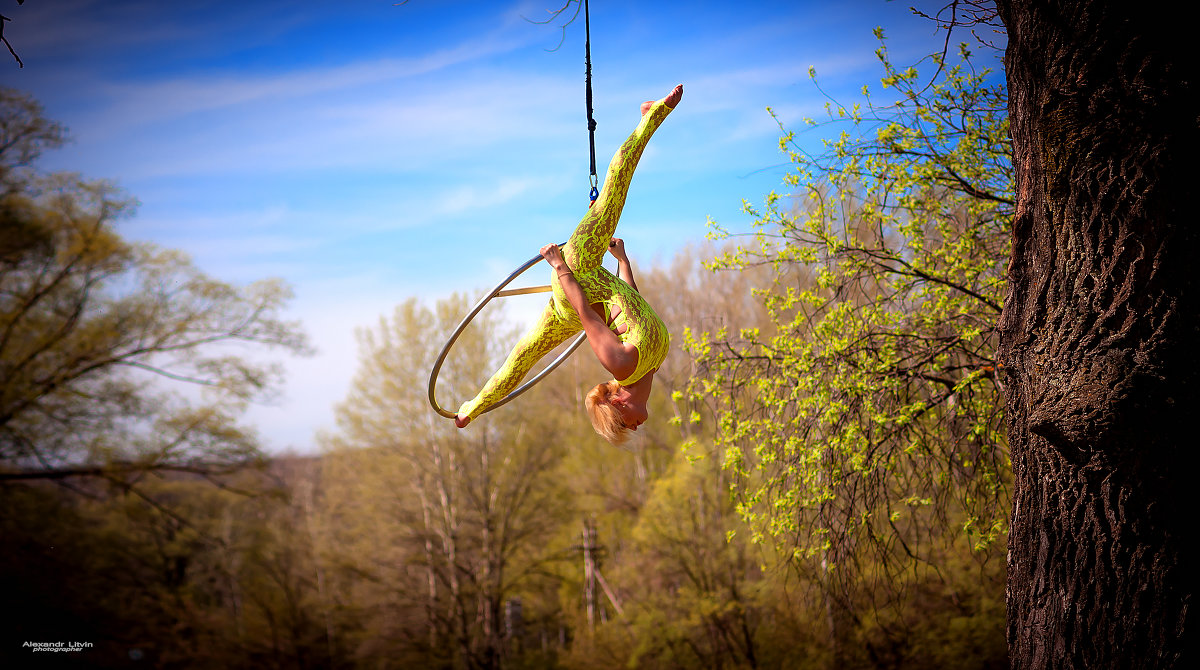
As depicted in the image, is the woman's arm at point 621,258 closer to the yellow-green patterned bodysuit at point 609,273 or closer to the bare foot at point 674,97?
the yellow-green patterned bodysuit at point 609,273

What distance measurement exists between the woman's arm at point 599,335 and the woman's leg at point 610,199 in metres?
0.13

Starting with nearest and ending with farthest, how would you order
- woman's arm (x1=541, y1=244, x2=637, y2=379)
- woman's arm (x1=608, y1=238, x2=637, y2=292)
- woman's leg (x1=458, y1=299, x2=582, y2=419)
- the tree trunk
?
the tree trunk → woman's arm (x1=541, y1=244, x2=637, y2=379) → woman's leg (x1=458, y1=299, x2=582, y2=419) → woman's arm (x1=608, y1=238, x2=637, y2=292)

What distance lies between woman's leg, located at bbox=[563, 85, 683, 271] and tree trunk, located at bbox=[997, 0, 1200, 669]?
1.49 meters

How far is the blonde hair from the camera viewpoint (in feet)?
11.0

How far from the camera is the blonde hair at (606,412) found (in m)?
3.37

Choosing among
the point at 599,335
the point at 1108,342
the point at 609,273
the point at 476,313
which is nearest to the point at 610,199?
the point at 609,273

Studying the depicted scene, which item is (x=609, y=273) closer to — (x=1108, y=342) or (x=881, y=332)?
(x=1108, y=342)

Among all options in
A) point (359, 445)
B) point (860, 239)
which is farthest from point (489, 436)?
point (860, 239)

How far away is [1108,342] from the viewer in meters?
2.76

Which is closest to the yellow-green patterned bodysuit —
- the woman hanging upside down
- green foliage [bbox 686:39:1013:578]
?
the woman hanging upside down

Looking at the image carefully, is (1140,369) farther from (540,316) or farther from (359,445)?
(359,445)

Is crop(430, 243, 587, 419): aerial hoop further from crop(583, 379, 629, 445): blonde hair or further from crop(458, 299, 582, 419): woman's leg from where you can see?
crop(583, 379, 629, 445): blonde hair

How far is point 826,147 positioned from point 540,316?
367 centimetres

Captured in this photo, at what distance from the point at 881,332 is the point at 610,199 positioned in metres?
3.30
